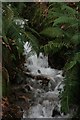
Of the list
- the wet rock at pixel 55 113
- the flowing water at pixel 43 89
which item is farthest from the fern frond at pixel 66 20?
the wet rock at pixel 55 113

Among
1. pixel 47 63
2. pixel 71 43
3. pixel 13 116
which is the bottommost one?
pixel 13 116

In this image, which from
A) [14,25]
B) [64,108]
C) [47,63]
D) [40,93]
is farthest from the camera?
[47,63]

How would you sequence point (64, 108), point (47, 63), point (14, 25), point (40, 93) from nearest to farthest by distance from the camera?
point (64, 108) < point (14, 25) < point (40, 93) < point (47, 63)

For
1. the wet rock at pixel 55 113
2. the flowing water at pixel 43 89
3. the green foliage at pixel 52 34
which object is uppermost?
the green foliage at pixel 52 34

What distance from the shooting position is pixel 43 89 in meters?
5.11

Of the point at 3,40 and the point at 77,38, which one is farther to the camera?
the point at 77,38

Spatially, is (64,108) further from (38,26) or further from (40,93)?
(38,26)

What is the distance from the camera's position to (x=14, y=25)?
466cm

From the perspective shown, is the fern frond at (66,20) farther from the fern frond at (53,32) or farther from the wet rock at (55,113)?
the wet rock at (55,113)

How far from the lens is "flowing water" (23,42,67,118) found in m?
4.73

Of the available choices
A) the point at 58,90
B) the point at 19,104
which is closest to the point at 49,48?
the point at 58,90

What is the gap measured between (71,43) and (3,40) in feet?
3.86

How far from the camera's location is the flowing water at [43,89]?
4730 millimetres

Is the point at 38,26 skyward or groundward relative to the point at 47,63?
skyward
